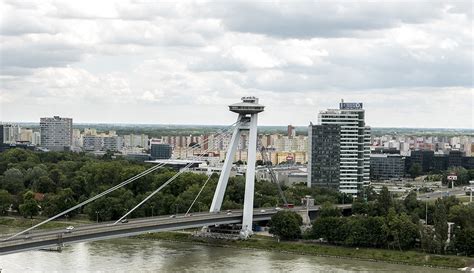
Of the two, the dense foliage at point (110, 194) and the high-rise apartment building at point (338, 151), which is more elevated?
the high-rise apartment building at point (338, 151)

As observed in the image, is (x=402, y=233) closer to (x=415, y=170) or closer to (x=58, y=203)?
(x=58, y=203)

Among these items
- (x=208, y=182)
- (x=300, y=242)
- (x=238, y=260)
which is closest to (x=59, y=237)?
(x=238, y=260)

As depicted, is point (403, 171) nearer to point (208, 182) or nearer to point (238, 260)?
point (208, 182)

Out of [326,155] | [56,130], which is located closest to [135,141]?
[56,130]

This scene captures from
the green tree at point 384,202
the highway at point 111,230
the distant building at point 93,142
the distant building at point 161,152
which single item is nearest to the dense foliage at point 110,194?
the highway at point 111,230

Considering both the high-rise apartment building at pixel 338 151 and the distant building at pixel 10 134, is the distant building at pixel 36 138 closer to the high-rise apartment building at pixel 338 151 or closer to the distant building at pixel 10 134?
the distant building at pixel 10 134

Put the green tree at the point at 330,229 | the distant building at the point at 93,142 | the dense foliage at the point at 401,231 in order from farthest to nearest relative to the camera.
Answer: the distant building at the point at 93,142 → the green tree at the point at 330,229 → the dense foliage at the point at 401,231
